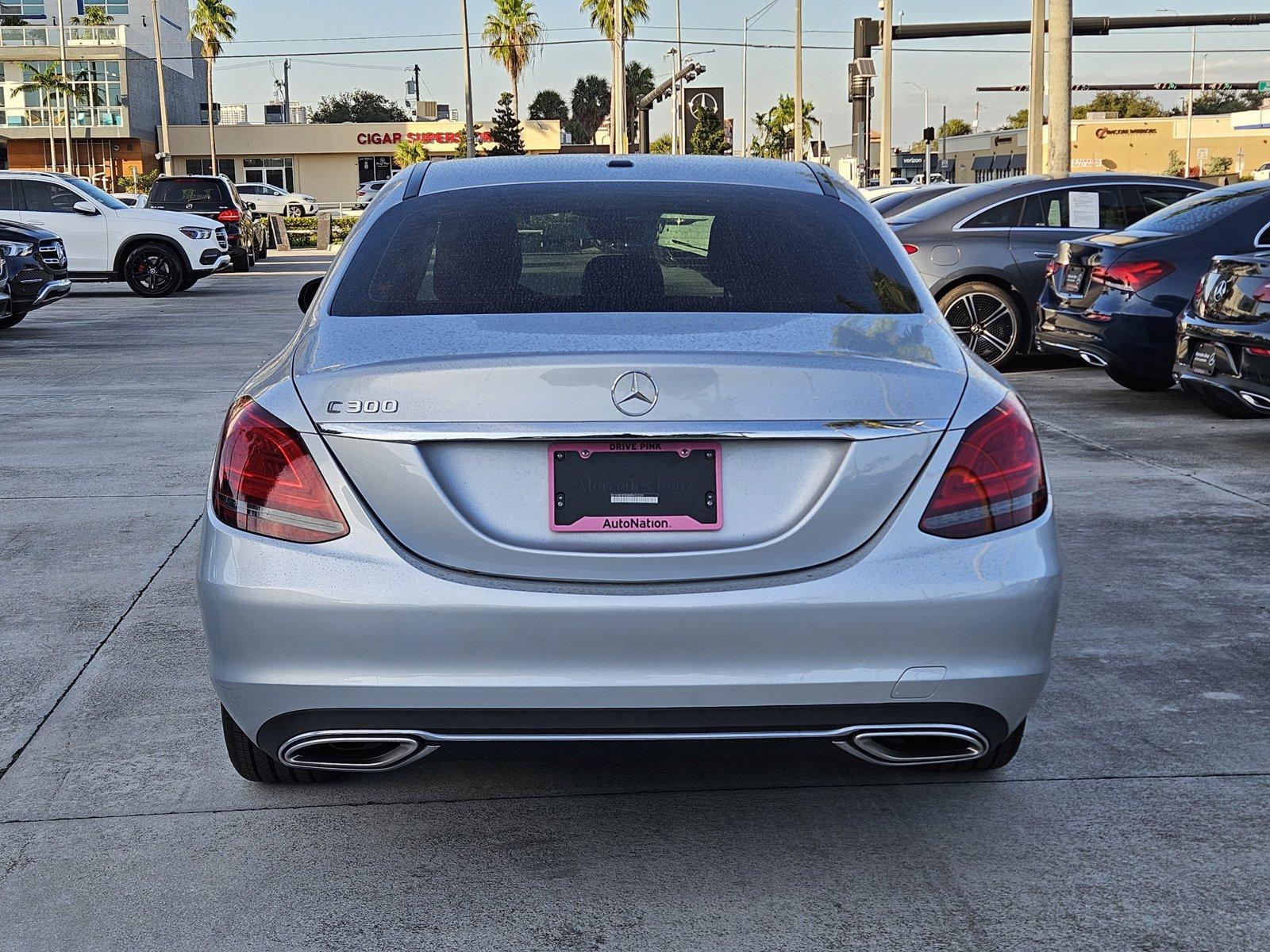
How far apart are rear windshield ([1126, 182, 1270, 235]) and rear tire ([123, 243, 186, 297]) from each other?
16.5 m

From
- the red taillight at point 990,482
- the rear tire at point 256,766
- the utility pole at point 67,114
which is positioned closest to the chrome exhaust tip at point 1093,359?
the red taillight at point 990,482

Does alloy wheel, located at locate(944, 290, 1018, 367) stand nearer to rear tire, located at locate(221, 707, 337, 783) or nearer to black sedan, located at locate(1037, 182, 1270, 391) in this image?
black sedan, located at locate(1037, 182, 1270, 391)

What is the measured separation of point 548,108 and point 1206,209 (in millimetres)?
125229

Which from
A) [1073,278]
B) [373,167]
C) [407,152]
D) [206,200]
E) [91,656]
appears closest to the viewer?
[91,656]

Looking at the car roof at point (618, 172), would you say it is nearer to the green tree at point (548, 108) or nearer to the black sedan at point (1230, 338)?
the black sedan at point (1230, 338)

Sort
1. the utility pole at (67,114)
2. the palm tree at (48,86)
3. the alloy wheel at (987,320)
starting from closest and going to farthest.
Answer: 1. the alloy wheel at (987,320)
2. the utility pole at (67,114)
3. the palm tree at (48,86)

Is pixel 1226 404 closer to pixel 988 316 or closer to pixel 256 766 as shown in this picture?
pixel 988 316

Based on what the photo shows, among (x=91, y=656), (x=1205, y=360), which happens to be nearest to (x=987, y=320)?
(x=1205, y=360)

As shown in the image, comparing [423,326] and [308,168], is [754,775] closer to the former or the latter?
[423,326]

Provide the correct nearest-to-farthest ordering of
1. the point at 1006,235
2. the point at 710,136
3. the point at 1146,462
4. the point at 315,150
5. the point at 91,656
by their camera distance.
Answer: the point at 91,656, the point at 1146,462, the point at 1006,235, the point at 710,136, the point at 315,150

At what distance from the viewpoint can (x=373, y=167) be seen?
89125mm

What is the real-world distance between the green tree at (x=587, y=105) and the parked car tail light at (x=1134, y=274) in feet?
403

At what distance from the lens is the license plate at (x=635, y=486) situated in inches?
120

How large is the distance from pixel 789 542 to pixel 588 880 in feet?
3.02
